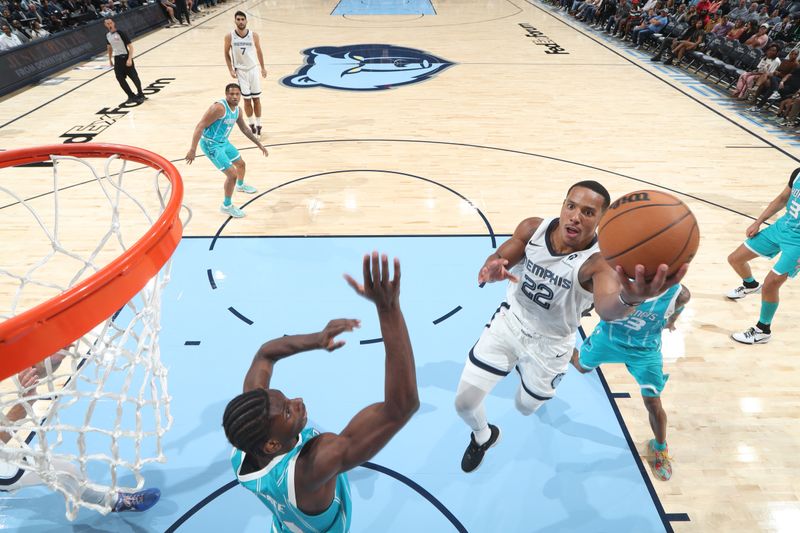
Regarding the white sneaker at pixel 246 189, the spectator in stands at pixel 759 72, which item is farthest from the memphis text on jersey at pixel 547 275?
the spectator in stands at pixel 759 72

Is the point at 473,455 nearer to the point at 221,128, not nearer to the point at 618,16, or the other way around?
the point at 221,128

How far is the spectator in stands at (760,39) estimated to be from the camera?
10.3 meters

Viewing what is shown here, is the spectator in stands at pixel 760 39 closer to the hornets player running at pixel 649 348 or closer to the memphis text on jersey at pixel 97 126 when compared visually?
the hornets player running at pixel 649 348

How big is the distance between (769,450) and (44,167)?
28.2 ft

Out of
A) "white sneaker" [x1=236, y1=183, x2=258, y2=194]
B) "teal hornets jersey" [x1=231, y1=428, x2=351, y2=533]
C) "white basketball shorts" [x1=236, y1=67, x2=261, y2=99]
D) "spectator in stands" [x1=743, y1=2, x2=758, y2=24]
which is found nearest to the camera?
"teal hornets jersey" [x1=231, y1=428, x2=351, y2=533]

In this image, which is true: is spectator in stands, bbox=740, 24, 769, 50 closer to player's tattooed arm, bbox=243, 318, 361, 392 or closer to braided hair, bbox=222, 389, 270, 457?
player's tattooed arm, bbox=243, 318, 361, 392

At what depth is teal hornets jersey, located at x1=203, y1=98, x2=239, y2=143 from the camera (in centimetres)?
516

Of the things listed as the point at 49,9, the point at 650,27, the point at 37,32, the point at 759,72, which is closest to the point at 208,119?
the point at 759,72

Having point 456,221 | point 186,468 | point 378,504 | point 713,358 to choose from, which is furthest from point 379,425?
point 456,221

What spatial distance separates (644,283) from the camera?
188cm

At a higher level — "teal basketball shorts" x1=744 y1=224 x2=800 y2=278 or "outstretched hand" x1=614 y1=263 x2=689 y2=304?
"outstretched hand" x1=614 y1=263 x2=689 y2=304

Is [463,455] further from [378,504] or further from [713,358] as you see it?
[713,358]

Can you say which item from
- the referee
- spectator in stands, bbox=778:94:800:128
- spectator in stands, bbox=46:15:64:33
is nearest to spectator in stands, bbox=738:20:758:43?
spectator in stands, bbox=778:94:800:128

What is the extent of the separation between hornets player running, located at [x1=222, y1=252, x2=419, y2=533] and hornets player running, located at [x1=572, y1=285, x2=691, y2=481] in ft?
5.80
